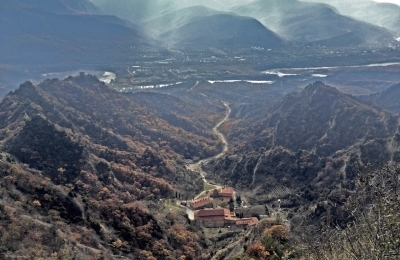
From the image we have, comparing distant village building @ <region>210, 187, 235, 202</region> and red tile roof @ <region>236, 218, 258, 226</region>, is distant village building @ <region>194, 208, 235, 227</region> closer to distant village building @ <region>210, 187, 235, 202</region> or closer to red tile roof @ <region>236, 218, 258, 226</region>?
red tile roof @ <region>236, 218, 258, 226</region>

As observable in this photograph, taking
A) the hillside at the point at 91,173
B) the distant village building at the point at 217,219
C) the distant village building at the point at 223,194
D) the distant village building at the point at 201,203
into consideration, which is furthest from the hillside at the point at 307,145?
the distant village building at the point at 217,219

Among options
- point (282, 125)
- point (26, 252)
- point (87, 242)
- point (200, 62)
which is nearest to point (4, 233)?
point (26, 252)

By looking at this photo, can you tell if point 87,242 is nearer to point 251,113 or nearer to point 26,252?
point 26,252

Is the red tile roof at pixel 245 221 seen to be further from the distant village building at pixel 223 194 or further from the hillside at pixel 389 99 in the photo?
the hillside at pixel 389 99

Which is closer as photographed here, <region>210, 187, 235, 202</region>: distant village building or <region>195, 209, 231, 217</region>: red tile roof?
<region>195, 209, 231, 217</region>: red tile roof

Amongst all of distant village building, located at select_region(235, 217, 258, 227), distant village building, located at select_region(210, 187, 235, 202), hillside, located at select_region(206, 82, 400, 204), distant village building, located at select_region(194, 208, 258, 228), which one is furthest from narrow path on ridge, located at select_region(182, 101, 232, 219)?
distant village building, located at select_region(235, 217, 258, 227)

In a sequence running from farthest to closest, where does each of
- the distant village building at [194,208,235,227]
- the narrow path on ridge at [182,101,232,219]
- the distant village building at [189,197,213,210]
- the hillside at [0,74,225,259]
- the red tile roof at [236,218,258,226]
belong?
1. the narrow path on ridge at [182,101,232,219]
2. the distant village building at [189,197,213,210]
3. the distant village building at [194,208,235,227]
4. the red tile roof at [236,218,258,226]
5. the hillside at [0,74,225,259]
